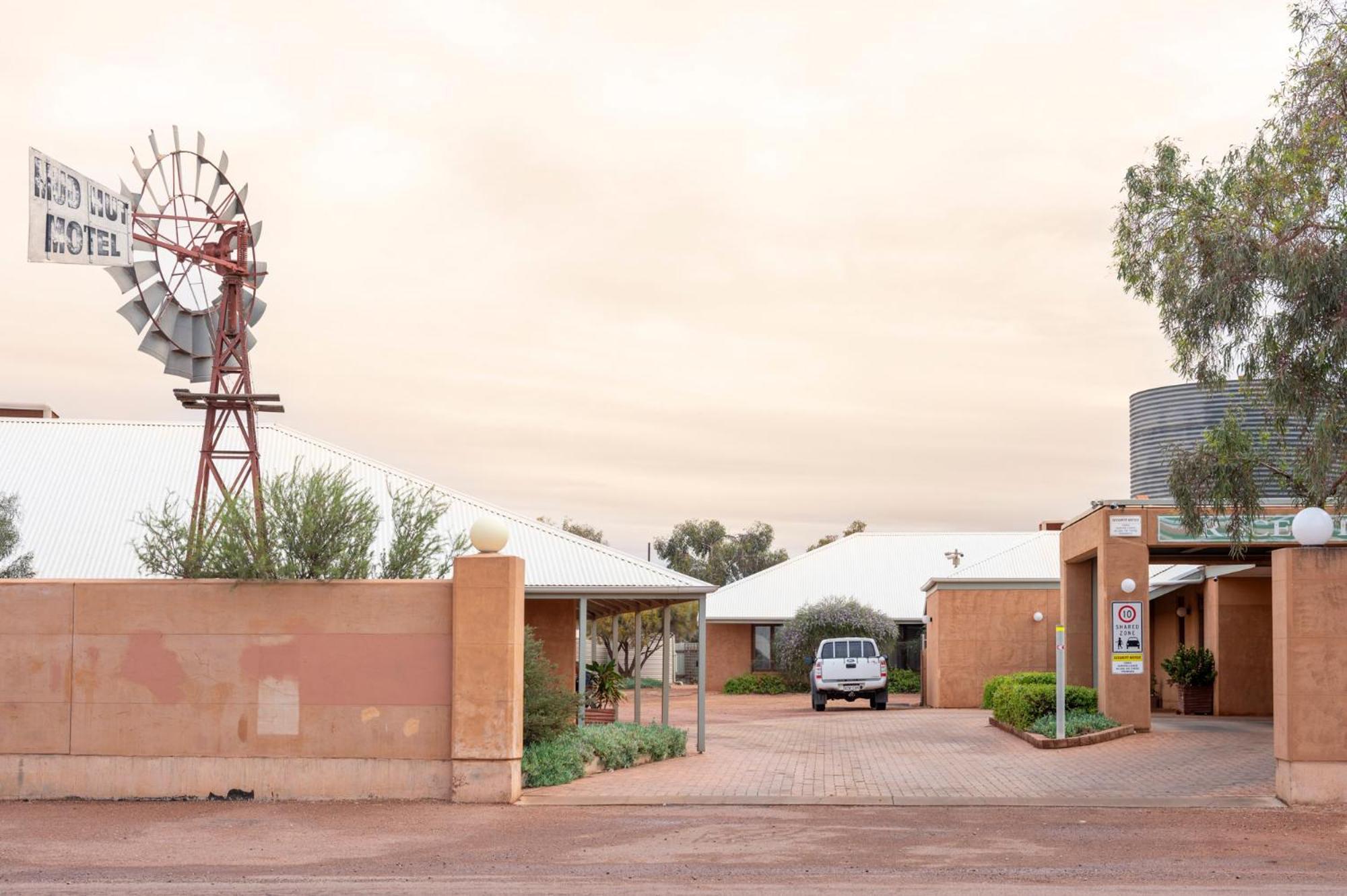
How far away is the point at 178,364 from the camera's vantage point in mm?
19672

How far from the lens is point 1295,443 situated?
19438 mm

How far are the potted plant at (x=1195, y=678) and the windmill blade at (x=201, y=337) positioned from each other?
70.1ft

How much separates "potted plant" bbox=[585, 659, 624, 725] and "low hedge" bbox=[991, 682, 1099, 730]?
22.0 ft

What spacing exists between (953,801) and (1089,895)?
17.4 feet

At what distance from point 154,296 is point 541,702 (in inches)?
300

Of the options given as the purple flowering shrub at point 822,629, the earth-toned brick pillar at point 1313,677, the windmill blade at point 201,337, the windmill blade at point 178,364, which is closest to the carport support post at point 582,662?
the windmill blade at point 201,337

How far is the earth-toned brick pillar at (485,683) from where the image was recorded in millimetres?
15078

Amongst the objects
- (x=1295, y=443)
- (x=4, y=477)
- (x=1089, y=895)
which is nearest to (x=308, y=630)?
(x=1089, y=895)

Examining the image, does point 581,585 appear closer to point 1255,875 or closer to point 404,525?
point 404,525

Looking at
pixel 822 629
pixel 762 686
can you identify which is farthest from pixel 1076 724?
pixel 762 686

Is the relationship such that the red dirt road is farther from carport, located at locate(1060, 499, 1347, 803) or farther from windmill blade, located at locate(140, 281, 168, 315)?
windmill blade, located at locate(140, 281, 168, 315)

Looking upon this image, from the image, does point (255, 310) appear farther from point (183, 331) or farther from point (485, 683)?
point (485, 683)

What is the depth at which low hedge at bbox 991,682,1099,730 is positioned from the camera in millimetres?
23469

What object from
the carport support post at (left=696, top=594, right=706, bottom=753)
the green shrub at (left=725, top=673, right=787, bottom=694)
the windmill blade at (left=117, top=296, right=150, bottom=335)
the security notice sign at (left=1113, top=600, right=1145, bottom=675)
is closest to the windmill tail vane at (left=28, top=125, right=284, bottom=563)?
the windmill blade at (left=117, top=296, right=150, bottom=335)
